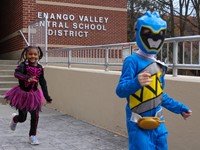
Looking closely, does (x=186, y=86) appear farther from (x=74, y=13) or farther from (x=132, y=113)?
(x=74, y=13)

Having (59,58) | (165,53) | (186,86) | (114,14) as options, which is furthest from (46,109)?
(114,14)

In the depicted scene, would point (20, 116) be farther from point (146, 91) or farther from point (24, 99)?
point (146, 91)

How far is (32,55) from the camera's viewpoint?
565 centimetres

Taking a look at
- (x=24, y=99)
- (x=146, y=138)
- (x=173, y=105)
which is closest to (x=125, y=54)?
(x=24, y=99)

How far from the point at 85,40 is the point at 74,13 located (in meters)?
1.27

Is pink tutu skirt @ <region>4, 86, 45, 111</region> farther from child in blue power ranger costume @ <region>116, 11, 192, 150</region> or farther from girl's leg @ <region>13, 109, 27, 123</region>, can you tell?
child in blue power ranger costume @ <region>116, 11, 192, 150</region>

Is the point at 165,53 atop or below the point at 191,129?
atop

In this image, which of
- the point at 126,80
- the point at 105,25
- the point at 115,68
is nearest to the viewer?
the point at 126,80

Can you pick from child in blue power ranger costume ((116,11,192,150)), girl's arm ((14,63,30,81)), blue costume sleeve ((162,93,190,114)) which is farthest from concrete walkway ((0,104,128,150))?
child in blue power ranger costume ((116,11,192,150))

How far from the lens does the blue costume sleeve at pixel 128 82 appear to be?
9.39ft

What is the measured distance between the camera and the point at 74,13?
15867 mm

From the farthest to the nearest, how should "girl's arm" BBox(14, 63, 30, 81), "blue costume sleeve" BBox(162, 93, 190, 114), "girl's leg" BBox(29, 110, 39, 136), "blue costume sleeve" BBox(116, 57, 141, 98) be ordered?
1. "girl's leg" BBox(29, 110, 39, 136)
2. "girl's arm" BBox(14, 63, 30, 81)
3. "blue costume sleeve" BBox(162, 93, 190, 114)
4. "blue costume sleeve" BBox(116, 57, 141, 98)

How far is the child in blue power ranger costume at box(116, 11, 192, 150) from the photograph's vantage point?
10.1 ft

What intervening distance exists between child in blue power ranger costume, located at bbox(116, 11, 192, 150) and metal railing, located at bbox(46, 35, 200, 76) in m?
1.69
